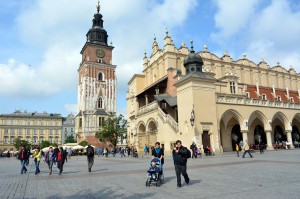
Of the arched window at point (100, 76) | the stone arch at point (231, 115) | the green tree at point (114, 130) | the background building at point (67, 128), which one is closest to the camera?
the stone arch at point (231, 115)

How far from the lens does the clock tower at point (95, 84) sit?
6706 cm

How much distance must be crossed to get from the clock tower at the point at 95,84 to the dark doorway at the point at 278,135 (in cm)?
4275

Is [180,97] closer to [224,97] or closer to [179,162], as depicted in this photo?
[224,97]

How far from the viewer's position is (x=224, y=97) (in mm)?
28547

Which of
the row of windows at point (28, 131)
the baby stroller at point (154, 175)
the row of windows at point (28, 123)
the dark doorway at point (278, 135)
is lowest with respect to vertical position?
the baby stroller at point (154, 175)

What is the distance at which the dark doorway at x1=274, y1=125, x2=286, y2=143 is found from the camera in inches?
1487

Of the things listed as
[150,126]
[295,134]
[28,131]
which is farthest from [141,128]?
[28,131]

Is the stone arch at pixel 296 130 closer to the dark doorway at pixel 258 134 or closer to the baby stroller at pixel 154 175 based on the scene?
the dark doorway at pixel 258 134

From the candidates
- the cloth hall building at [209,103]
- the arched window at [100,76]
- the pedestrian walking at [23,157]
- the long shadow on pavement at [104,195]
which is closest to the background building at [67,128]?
the arched window at [100,76]

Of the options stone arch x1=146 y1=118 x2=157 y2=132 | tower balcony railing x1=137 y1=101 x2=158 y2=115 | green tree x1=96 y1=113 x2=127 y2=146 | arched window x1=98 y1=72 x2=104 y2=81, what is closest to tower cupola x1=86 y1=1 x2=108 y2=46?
arched window x1=98 y1=72 x2=104 y2=81

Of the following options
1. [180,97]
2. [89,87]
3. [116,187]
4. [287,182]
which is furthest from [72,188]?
[89,87]

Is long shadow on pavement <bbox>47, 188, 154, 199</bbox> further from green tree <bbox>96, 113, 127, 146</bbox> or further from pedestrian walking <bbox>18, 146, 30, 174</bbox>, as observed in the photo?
green tree <bbox>96, 113, 127, 146</bbox>

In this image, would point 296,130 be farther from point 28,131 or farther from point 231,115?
point 28,131

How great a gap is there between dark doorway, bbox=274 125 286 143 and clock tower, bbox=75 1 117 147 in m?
42.8
